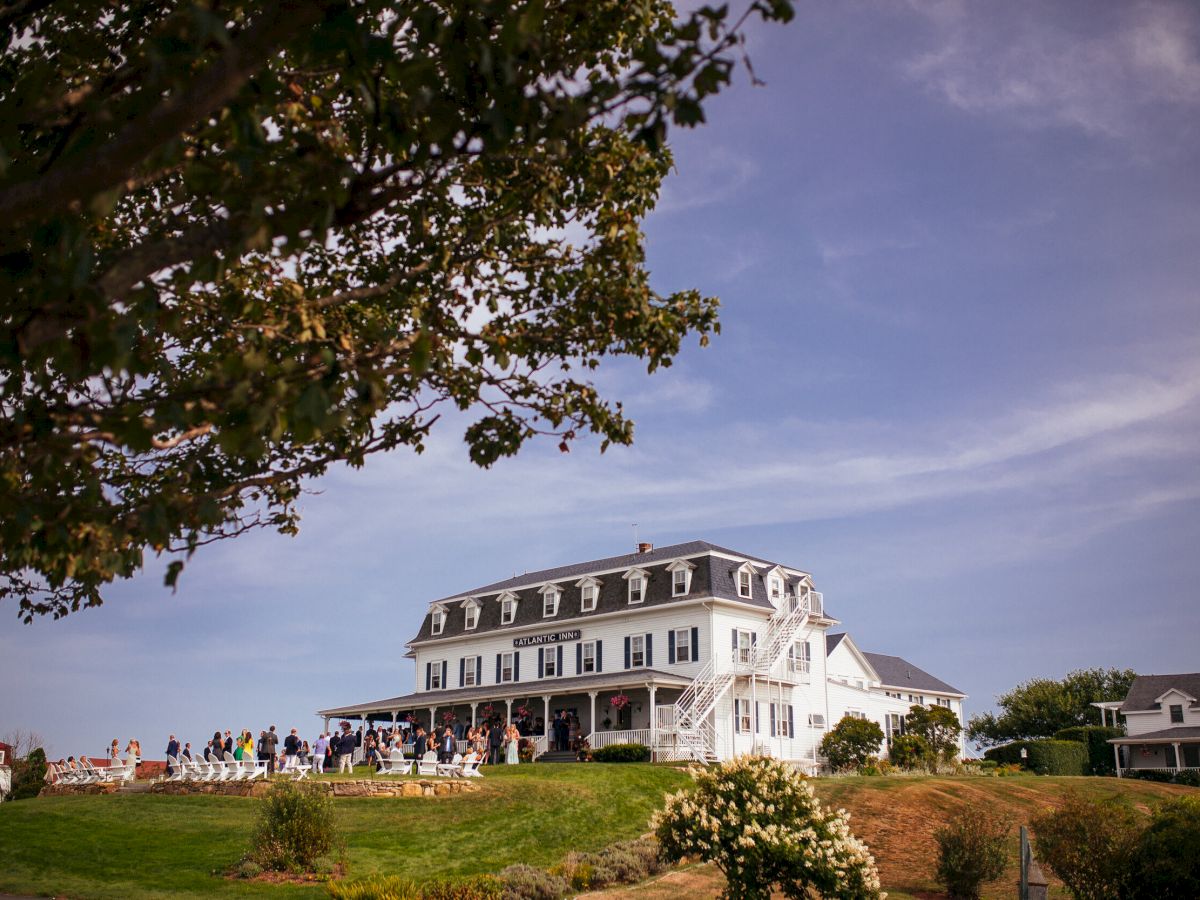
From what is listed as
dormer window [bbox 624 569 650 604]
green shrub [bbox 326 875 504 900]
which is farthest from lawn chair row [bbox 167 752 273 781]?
dormer window [bbox 624 569 650 604]

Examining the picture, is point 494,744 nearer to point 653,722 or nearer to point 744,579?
point 653,722

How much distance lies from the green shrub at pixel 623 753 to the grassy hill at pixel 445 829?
5632 mm

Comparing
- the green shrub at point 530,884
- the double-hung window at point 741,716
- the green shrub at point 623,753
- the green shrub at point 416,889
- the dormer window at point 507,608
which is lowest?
the green shrub at point 530,884

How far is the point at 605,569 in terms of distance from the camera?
160 ft

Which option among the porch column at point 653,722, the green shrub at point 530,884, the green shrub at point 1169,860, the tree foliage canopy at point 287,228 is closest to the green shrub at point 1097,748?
the porch column at point 653,722

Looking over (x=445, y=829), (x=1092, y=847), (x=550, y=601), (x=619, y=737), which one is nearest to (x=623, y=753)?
(x=619, y=737)

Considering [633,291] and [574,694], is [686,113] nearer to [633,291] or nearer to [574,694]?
[633,291]

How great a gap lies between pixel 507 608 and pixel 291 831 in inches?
1227

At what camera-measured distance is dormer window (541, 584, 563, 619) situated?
4903 centimetres

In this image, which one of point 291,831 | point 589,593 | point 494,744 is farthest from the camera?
point 589,593

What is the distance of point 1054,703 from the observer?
78500 millimetres

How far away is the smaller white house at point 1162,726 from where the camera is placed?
55375mm

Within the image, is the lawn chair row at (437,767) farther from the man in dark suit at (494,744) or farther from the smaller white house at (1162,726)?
the smaller white house at (1162,726)

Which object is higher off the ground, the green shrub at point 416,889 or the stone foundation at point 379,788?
the stone foundation at point 379,788
